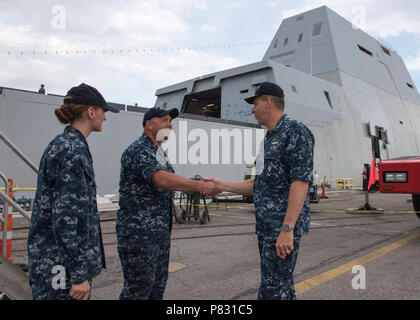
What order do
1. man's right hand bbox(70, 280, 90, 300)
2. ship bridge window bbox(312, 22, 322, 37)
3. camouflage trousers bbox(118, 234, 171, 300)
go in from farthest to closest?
ship bridge window bbox(312, 22, 322, 37) < camouflage trousers bbox(118, 234, 171, 300) < man's right hand bbox(70, 280, 90, 300)

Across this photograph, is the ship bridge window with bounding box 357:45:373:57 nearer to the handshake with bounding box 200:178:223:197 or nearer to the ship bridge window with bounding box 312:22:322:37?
the ship bridge window with bounding box 312:22:322:37

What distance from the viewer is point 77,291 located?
5.65ft

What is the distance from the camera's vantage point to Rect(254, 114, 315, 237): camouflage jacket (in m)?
2.23

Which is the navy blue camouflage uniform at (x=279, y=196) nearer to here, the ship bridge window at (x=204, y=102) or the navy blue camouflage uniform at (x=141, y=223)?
the navy blue camouflage uniform at (x=141, y=223)

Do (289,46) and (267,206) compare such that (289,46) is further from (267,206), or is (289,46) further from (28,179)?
(267,206)

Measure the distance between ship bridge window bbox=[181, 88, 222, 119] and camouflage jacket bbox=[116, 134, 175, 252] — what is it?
24671mm

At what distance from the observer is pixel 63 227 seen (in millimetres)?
1704

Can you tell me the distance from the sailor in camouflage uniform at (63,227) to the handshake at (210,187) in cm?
106

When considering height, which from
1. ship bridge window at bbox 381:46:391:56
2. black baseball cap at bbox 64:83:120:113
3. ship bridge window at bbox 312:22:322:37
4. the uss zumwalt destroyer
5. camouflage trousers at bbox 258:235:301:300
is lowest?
camouflage trousers at bbox 258:235:301:300

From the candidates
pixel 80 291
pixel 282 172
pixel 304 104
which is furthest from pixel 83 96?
pixel 304 104

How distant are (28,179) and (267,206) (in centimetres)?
1300

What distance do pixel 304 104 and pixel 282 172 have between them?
2219 cm

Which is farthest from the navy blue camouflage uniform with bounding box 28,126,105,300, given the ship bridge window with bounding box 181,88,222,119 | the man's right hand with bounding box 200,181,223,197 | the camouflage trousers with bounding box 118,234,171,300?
the ship bridge window with bounding box 181,88,222,119

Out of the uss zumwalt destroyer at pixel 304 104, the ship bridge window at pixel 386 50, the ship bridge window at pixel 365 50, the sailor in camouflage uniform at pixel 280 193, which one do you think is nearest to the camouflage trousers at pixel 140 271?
the sailor in camouflage uniform at pixel 280 193
